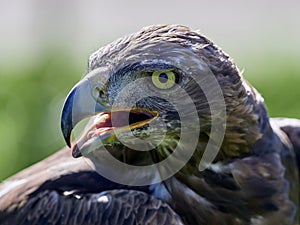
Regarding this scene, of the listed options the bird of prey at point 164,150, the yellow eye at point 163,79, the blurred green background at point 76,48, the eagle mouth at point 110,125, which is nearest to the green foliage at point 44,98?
the blurred green background at point 76,48

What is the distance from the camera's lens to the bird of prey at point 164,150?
3.68 meters

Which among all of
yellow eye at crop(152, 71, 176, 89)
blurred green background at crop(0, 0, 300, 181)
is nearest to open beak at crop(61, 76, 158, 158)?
yellow eye at crop(152, 71, 176, 89)

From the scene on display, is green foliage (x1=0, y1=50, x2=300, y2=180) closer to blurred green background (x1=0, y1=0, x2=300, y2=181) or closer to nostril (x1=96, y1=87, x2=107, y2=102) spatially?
blurred green background (x1=0, y1=0, x2=300, y2=181)

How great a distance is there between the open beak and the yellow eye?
115 millimetres

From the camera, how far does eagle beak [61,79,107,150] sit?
143 inches

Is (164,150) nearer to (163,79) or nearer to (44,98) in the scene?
(163,79)

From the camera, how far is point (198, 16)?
1103 centimetres

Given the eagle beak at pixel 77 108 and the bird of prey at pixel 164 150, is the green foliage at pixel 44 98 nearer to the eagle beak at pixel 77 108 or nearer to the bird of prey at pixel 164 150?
the bird of prey at pixel 164 150

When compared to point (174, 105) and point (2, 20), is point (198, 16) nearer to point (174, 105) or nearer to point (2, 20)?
point (2, 20)

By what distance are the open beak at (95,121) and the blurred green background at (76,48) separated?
333cm

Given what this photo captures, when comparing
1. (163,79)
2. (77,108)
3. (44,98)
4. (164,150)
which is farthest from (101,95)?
(44,98)

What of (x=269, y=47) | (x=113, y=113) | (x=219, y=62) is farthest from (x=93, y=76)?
(x=269, y=47)

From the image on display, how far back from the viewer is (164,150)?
398 centimetres

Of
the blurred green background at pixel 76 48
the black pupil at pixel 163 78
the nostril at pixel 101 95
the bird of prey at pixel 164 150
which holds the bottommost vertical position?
the blurred green background at pixel 76 48
